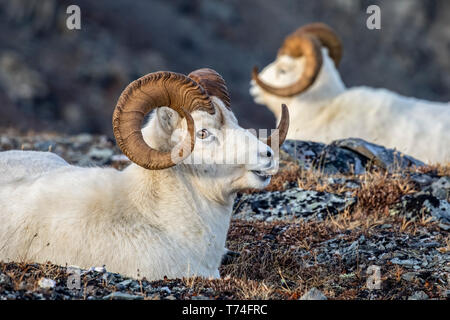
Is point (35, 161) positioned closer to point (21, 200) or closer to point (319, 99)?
point (21, 200)

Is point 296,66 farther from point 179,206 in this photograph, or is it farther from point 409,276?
point 179,206

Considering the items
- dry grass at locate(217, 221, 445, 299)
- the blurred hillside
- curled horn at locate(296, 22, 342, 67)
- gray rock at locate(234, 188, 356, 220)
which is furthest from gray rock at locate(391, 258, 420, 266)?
the blurred hillside

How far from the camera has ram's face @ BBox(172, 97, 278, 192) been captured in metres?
6.23

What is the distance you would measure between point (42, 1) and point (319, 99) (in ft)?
94.9

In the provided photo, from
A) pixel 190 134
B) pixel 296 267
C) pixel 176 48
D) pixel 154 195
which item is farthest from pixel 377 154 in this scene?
pixel 176 48

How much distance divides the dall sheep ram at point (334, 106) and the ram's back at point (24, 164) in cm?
619

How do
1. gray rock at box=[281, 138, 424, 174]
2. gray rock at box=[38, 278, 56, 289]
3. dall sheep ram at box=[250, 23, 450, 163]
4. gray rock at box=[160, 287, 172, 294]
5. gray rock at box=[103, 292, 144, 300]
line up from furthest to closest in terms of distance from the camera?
dall sheep ram at box=[250, 23, 450, 163], gray rock at box=[281, 138, 424, 174], gray rock at box=[160, 287, 172, 294], gray rock at box=[38, 278, 56, 289], gray rock at box=[103, 292, 144, 300]

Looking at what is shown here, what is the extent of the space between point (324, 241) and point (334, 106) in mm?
7722

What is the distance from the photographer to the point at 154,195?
21.4 feet

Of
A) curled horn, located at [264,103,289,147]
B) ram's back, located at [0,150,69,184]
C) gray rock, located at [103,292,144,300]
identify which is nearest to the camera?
gray rock, located at [103,292,144,300]

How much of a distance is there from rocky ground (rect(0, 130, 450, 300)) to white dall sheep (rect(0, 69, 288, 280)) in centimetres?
31

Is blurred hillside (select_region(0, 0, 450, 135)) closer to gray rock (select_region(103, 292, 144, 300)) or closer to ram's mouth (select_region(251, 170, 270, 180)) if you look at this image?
ram's mouth (select_region(251, 170, 270, 180))

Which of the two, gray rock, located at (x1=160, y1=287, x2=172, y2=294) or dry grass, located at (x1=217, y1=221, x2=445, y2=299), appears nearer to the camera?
gray rock, located at (x1=160, y1=287, x2=172, y2=294)
